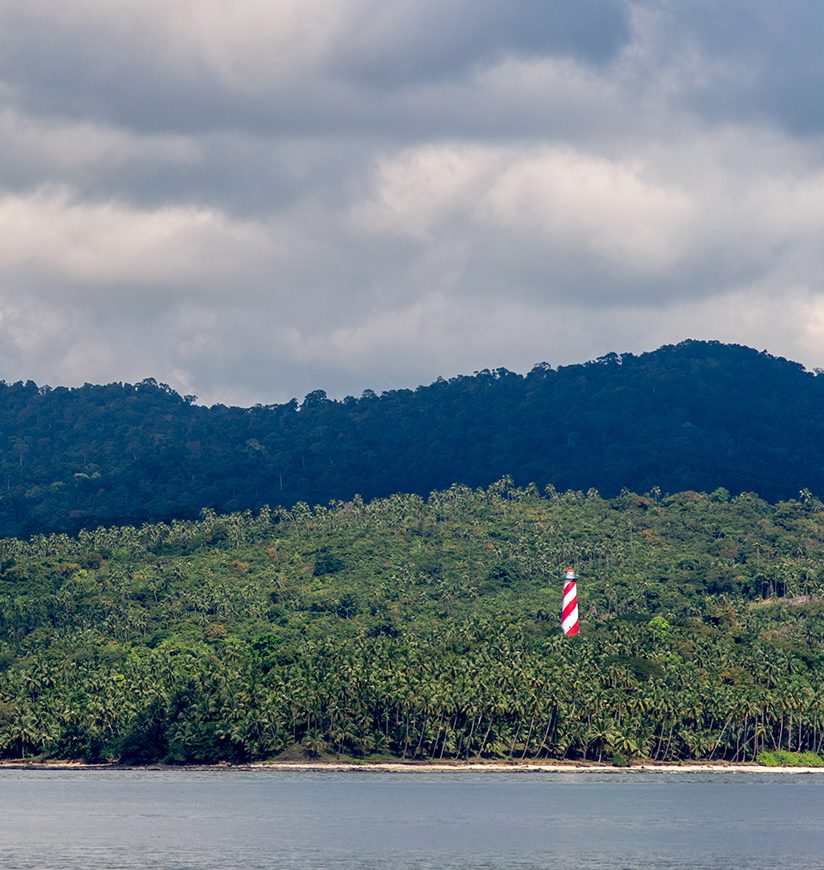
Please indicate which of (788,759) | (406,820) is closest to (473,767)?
(788,759)

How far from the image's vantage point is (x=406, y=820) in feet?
395

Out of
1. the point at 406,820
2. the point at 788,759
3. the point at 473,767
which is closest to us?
the point at 406,820

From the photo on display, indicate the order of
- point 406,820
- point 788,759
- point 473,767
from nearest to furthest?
point 406,820, point 473,767, point 788,759

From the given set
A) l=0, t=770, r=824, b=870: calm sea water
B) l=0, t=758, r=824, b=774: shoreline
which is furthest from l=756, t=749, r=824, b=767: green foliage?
l=0, t=770, r=824, b=870: calm sea water

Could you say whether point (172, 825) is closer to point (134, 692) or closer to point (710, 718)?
point (134, 692)

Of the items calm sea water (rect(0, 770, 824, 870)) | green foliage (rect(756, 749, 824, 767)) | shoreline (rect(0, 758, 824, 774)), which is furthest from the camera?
green foliage (rect(756, 749, 824, 767))

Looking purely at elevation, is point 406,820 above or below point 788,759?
below

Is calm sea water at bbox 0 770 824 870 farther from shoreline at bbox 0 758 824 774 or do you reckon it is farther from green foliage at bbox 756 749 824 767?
green foliage at bbox 756 749 824 767

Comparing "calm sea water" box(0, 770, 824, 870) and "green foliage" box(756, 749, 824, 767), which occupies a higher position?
"green foliage" box(756, 749, 824, 767)

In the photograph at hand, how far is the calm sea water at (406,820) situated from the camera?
3873 inches

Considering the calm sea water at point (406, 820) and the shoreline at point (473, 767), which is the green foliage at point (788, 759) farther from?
the calm sea water at point (406, 820)

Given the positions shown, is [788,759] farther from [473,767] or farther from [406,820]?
[406,820]

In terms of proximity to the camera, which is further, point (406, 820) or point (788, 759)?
point (788, 759)

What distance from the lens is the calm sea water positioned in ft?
323
